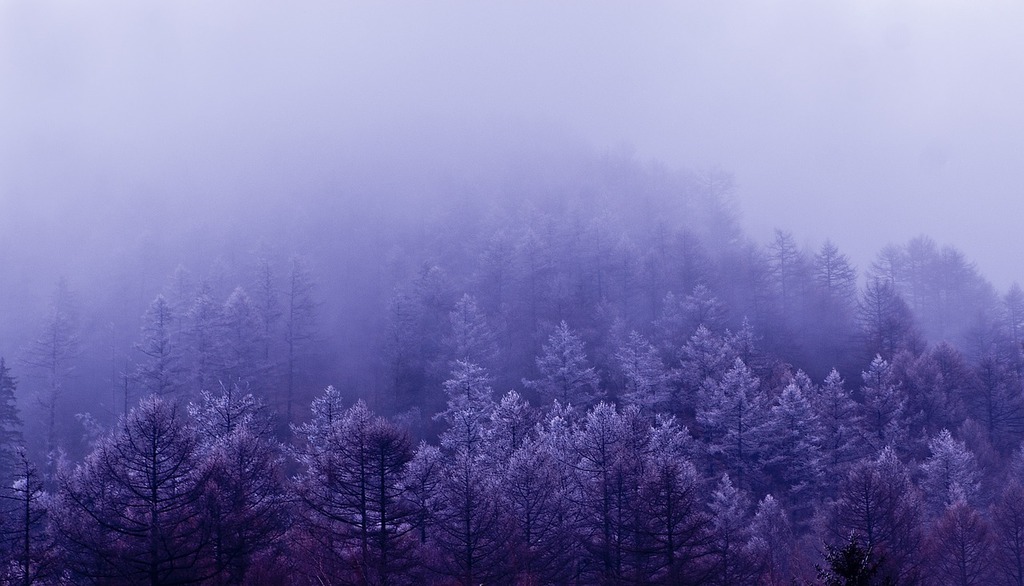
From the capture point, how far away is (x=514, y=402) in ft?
172

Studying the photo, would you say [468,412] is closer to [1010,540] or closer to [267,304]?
[267,304]

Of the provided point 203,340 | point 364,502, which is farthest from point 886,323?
point 203,340

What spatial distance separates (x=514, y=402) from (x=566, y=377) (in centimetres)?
1248

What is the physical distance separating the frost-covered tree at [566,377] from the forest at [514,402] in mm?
336

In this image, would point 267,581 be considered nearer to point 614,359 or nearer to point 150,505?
point 150,505

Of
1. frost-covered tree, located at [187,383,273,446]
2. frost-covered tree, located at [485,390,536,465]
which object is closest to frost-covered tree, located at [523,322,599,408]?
frost-covered tree, located at [485,390,536,465]

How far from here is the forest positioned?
3522 cm

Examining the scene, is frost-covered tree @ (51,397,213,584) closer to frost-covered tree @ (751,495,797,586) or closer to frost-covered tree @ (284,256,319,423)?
frost-covered tree @ (751,495,797,586)

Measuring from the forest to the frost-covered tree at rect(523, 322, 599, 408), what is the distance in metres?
0.34

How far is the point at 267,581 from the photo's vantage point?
2991 centimetres

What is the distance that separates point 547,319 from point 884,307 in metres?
36.0

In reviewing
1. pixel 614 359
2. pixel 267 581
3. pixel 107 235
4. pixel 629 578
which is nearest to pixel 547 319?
pixel 614 359

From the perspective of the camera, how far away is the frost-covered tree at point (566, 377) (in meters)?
63.9

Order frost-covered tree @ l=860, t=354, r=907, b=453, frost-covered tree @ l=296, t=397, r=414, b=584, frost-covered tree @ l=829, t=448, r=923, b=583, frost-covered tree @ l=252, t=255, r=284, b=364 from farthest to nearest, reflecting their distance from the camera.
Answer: frost-covered tree @ l=252, t=255, r=284, b=364 < frost-covered tree @ l=860, t=354, r=907, b=453 < frost-covered tree @ l=829, t=448, r=923, b=583 < frost-covered tree @ l=296, t=397, r=414, b=584
